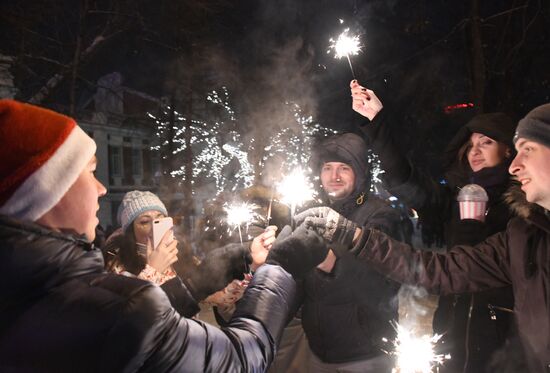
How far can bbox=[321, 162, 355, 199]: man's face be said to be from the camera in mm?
3637

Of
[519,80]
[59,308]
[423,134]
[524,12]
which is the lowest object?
[59,308]

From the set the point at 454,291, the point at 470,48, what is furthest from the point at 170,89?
the point at 454,291

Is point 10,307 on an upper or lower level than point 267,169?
lower

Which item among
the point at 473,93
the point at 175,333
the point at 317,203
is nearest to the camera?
the point at 175,333

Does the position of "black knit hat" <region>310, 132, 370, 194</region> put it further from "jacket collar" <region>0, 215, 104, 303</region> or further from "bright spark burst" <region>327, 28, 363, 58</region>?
"jacket collar" <region>0, 215, 104, 303</region>

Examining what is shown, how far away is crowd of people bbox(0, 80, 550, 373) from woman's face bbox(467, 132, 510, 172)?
0.5 inches

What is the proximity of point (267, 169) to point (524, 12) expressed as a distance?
8.15m

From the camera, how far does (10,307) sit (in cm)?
136

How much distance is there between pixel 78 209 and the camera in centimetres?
167

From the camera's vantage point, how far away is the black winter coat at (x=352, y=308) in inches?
127

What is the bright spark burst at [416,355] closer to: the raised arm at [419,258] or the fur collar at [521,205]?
the raised arm at [419,258]

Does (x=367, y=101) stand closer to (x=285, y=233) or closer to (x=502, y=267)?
(x=285, y=233)

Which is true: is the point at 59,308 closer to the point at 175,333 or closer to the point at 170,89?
the point at 175,333

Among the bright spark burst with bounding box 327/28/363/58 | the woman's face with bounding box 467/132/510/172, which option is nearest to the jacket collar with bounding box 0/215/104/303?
the bright spark burst with bounding box 327/28/363/58
